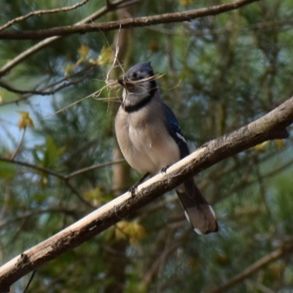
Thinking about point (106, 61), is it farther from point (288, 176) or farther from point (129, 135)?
point (288, 176)

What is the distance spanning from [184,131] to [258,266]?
70cm

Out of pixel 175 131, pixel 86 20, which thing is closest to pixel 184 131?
pixel 175 131

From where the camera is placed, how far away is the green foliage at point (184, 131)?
4.31m

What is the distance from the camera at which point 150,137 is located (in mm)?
3807

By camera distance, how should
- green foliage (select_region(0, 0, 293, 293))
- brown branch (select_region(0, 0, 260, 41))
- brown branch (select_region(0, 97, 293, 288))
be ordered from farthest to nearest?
green foliage (select_region(0, 0, 293, 293))
brown branch (select_region(0, 0, 260, 41))
brown branch (select_region(0, 97, 293, 288))

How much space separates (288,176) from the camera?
5.37m

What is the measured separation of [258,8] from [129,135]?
1.06 m

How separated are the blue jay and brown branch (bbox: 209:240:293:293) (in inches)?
26.6

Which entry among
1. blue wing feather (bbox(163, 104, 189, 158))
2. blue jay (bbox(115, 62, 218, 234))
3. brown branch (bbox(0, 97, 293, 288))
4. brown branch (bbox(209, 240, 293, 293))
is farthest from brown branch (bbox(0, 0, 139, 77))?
brown branch (bbox(209, 240, 293, 293))

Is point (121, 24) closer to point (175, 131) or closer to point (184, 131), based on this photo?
point (175, 131)

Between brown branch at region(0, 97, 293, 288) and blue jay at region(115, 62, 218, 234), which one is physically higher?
brown branch at region(0, 97, 293, 288)

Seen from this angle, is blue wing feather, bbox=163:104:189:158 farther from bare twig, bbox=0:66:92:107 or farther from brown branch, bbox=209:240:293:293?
brown branch, bbox=209:240:293:293

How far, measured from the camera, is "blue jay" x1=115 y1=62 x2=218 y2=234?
379 centimetres

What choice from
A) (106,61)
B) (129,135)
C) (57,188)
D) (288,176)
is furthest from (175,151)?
(288,176)
